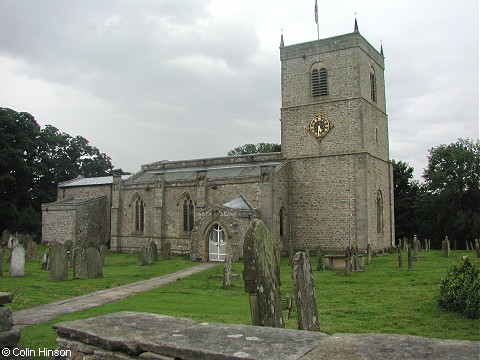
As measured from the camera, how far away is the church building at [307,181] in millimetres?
26584

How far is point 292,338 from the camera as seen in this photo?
3.68m

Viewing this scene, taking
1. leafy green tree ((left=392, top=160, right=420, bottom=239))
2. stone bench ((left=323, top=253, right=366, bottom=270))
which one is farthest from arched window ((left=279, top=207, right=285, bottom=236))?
leafy green tree ((left=392, top=160, right=420, bottom=239))

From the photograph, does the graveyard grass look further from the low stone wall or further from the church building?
the church building

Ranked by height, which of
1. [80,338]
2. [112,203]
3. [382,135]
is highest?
[382,135]

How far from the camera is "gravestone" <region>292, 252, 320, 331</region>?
264 inches

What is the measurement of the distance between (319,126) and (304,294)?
22963mm

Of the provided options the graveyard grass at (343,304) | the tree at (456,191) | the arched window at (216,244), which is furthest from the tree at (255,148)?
the graveyard grass at (343,304)

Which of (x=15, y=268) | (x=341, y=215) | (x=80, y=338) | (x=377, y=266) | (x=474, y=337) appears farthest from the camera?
(x=341, y=215)

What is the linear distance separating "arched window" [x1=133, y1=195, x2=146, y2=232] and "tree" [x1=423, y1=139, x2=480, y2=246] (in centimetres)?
2570

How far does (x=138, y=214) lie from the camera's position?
34.0m

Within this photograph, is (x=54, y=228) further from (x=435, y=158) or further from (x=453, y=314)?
(x=435, y=158)

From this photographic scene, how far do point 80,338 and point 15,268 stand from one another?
47.9ft

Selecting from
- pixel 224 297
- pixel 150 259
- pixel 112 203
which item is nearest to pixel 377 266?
pixel 224 297

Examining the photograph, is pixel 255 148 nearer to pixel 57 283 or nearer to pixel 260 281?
pixel 57 283
